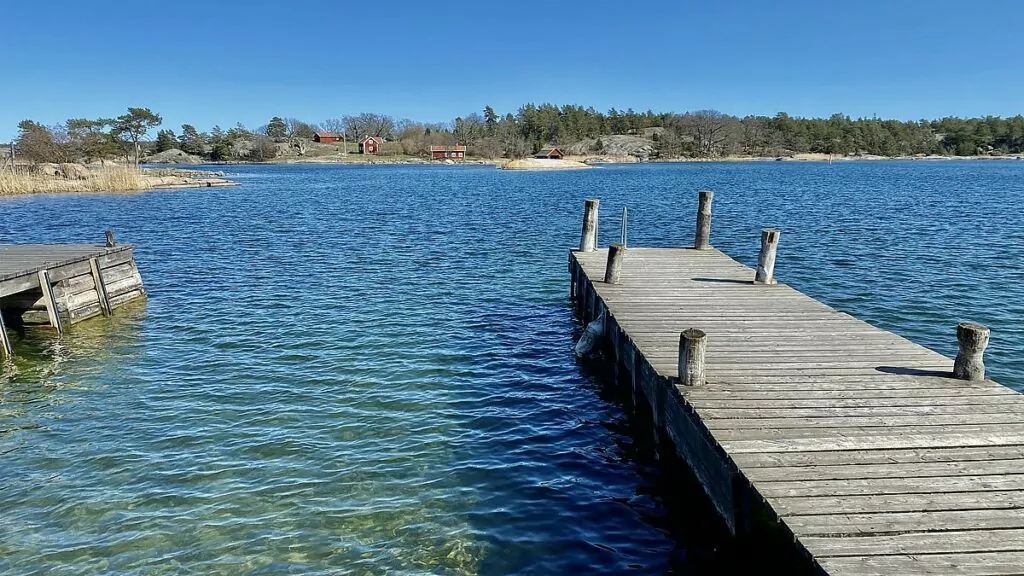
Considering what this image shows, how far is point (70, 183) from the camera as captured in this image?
61.6 metres

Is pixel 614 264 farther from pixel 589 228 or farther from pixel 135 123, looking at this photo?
pixel 135 123

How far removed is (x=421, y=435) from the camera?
10391mm

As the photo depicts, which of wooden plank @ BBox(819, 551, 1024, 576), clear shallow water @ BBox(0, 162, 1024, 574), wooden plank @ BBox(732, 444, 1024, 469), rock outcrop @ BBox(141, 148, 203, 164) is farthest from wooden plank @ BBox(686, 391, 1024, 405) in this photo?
rock outcrop @ BBox(141, 148, 203, 164)

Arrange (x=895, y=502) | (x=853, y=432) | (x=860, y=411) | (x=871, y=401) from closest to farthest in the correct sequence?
(x=895, y=502)
(x=853, y=432)
(x=860, y=411)
(x=871, y=401)

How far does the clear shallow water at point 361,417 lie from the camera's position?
25.1 feet

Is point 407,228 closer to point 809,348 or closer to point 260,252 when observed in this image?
point 260,252

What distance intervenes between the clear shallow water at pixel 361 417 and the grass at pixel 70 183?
42.5m

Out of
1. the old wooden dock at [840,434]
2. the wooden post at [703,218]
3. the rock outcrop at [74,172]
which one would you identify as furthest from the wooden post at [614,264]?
the rock outcrop at [74,172]

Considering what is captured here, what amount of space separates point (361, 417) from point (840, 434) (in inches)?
293

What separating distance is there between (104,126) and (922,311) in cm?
10647

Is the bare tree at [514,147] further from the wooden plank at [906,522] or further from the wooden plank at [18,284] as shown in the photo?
the wooden plank at [906,522]

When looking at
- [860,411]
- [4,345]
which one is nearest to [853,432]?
[860,411]

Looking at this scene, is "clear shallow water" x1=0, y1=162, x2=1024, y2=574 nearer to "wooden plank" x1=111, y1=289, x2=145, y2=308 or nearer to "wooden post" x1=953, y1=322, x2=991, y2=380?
"wooden plank" x1=111, y1=289, x2=145, y2=308

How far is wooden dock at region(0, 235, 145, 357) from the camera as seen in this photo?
51.3ft
